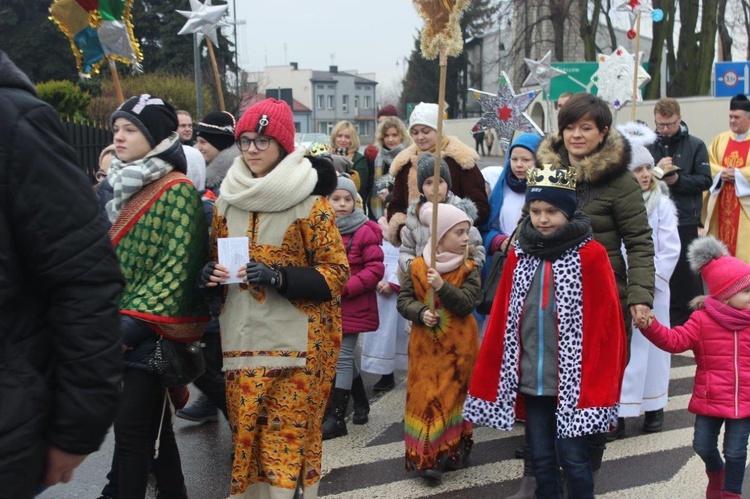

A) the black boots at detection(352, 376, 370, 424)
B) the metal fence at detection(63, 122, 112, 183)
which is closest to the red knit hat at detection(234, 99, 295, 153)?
the black boots at detection(352, 376, 370, 424)

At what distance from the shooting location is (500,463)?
5188 millimetres

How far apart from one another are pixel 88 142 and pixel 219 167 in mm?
6807

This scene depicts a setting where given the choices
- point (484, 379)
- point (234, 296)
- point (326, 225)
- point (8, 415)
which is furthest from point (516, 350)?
point (8, 415)

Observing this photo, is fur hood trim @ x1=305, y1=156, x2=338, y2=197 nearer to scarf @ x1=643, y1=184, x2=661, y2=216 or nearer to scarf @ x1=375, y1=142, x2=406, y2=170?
scarf @ x1=643, y1=184, x2=661, y2=216

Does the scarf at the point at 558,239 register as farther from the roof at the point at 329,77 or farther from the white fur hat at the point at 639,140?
the roof at the point at 329,77

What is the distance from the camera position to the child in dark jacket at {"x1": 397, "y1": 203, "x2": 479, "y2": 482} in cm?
480

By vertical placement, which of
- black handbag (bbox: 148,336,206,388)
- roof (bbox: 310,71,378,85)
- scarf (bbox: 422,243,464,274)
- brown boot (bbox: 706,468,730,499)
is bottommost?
brown boot (bbox: 706,468,730,499)

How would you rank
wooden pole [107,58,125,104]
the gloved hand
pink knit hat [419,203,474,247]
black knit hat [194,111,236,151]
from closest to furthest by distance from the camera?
1. the gloved hand
2. wooden pole [107,58,125,104]
3. pink knit hat [419,203,474,247]
4. black knit hat [194,111,236,151]

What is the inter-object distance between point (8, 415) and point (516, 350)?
255 cm

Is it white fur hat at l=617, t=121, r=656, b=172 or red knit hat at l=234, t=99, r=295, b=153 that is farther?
white fur hat at l=617, t=121, r=656, b=172

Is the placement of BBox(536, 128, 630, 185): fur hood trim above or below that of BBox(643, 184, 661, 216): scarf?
above

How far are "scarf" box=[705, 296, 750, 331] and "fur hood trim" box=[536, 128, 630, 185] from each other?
0.80 meters

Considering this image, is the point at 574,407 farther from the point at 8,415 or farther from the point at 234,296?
the point at 8,415

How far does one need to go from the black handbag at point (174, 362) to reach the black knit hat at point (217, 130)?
2515 mm
